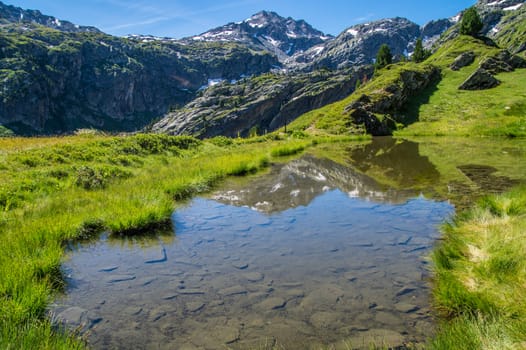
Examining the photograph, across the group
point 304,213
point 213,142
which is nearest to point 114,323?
point 304,213

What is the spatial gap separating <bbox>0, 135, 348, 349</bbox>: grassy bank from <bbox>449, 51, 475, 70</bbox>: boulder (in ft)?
286

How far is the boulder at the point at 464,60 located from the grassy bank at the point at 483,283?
3894 inches

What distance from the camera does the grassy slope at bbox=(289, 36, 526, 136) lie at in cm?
5653

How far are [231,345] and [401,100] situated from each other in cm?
8136

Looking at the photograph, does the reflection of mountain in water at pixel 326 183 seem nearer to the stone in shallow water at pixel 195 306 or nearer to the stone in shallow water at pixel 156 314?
the stone in shallow water at pixel 195 306

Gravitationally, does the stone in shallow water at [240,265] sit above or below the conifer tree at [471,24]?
below

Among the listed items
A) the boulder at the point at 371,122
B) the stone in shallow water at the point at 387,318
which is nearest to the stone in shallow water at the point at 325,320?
the stone in shallow water at the point at 387,318

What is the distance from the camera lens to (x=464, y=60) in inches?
3681

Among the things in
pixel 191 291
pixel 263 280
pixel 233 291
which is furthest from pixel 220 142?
pixel 233 291

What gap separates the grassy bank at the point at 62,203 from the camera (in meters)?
5.92

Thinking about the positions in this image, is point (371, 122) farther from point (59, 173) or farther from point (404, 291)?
point (404, 291)

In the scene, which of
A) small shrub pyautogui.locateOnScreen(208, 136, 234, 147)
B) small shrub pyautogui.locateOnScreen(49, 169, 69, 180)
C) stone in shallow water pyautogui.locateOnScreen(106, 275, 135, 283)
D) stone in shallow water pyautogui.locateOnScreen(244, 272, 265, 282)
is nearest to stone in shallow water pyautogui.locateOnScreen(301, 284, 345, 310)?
stone in shallow water pyautogui.locateOnScreen(244, 272, 265, 282)

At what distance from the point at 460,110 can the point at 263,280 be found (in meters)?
72.8

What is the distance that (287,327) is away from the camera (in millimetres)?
6051
